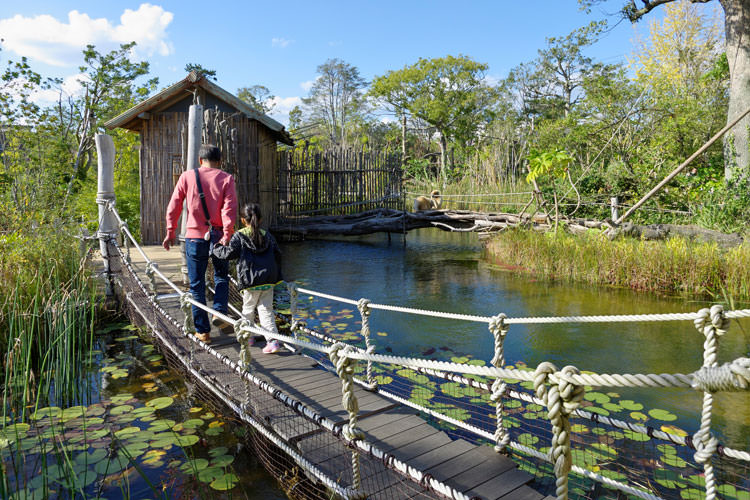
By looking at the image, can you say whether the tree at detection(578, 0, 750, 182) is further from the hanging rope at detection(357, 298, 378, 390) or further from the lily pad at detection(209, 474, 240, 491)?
the lily pad at detection(209, 474, 240, 491)

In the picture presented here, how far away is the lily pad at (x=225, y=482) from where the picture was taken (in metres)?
2.87

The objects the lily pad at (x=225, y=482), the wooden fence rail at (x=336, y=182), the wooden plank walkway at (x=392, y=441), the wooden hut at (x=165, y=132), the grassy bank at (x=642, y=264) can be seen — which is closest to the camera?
the wooden plank walkway at (x=392, y=441)

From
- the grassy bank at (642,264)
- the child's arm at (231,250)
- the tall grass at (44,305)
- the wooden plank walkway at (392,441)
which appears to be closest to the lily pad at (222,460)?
the wooden plank walkway at (392,441)

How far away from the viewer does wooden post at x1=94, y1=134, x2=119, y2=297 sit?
628 cm

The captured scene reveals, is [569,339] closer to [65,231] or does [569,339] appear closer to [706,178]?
[65,231]

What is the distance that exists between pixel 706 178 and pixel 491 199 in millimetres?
6321

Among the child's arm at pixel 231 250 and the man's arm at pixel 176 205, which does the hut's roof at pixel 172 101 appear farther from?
the child's arm at pixel 231 250

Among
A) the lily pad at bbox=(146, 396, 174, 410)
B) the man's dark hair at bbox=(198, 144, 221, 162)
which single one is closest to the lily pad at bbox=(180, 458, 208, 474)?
the lily pad at bbox=(146, 396, 174, 410)

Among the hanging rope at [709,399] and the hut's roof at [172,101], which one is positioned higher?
the hut's roof at [172,101]

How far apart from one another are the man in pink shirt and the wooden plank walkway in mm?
968

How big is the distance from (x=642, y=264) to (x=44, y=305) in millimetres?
8457

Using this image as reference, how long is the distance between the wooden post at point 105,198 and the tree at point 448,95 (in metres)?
32.8

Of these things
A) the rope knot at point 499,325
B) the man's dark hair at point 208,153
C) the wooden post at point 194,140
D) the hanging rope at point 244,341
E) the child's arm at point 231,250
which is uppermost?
the wooden post at point 194,140

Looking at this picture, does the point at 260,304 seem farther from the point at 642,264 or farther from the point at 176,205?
the point at 642,264
